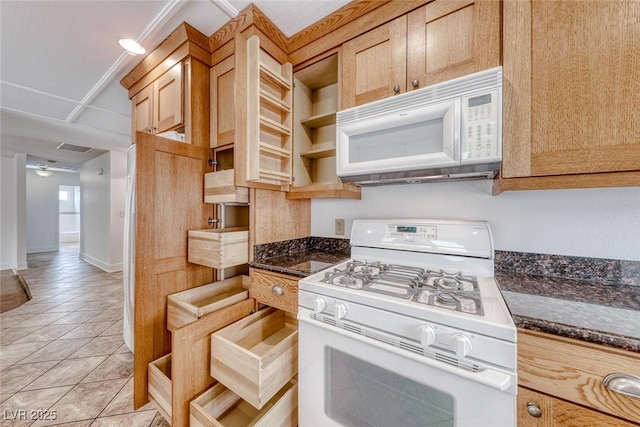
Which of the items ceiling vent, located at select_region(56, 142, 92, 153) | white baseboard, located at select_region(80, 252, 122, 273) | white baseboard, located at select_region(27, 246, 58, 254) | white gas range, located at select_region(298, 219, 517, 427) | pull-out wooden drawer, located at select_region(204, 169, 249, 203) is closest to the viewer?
white gas range, located at select_region(298, 219, 517, 427)

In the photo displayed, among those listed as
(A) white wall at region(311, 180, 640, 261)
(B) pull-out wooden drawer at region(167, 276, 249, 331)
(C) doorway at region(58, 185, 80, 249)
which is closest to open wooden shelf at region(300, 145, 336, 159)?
(A) white wall at region(311, 180, 640, 261)

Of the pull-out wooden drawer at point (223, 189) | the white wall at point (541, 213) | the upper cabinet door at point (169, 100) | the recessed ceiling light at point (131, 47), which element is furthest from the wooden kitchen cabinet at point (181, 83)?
the white wall at point (541, 213)

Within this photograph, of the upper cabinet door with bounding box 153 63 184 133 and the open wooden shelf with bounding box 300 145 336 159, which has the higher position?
the upper cabinet door with bounding box 153 63 184 133

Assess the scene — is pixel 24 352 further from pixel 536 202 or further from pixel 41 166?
pixel 41 166

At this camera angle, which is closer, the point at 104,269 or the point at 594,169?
the point at 594,169

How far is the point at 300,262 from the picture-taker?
145 centimetres

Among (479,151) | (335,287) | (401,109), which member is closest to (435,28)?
(401,109)

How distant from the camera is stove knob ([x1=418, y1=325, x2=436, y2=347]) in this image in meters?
0.74

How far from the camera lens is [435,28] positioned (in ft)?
3.67

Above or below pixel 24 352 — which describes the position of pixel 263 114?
above

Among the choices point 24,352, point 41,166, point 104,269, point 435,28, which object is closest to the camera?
point 435,28

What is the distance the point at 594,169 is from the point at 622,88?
28 centimetres

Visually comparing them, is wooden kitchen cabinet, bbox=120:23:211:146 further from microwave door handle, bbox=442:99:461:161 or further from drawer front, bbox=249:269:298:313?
microwave door handle, bbox=442:99:461:161

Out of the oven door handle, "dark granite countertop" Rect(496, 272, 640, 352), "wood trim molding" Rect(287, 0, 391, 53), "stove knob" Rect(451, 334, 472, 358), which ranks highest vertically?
"wood trim molding" Rect(287, 0, 391, 53)
